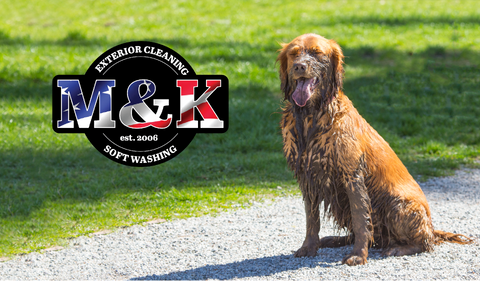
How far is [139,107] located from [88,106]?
0.95 meters

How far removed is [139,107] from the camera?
9727 millimetres

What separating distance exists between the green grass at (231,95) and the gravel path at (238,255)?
47 cm

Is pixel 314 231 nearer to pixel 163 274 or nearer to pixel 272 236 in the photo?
pixel 272 236

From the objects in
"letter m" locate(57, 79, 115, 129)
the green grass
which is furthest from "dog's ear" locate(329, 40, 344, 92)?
"letter m" locate(57, 79, 115, 129)

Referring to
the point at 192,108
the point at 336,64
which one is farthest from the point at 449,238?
the point at 192,108

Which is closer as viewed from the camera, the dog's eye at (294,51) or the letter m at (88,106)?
the dog's eye at (294,51)

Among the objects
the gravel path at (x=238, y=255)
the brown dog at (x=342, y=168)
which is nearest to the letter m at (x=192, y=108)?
the gravel path at (x=238, y=255)

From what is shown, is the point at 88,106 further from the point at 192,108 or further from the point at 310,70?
the point at 310,70

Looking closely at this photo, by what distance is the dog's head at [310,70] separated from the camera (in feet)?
14.6

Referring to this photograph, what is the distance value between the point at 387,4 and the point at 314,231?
1614cm

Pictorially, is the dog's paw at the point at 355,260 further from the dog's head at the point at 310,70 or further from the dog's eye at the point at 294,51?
the dog's eye at the point at 294,51

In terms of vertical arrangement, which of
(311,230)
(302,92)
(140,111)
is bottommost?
(311,230)

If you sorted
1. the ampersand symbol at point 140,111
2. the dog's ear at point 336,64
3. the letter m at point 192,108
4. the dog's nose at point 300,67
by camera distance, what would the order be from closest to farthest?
1. the dog's nose at point 300,67
2. the dog's ear at point 336,64
3. the ampersand symbol at point 140,111
4. the letter m at point 192,108

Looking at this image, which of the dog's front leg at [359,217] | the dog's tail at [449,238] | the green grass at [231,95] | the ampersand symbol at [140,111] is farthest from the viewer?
the ampersand symbol at [140,111]
